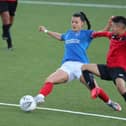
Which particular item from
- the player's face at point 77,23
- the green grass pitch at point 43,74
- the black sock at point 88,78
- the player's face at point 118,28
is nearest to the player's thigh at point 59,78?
the black sock at point 88,78

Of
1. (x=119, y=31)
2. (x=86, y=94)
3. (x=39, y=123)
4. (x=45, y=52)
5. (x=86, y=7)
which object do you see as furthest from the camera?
(x=86, y=7)

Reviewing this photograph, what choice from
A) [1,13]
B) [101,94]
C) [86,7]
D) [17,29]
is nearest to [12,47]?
[1,13]

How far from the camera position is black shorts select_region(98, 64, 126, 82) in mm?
7680

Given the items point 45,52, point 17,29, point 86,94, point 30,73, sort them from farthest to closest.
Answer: point 17,29 < point 45,52 < point 30,73 < point 86,94

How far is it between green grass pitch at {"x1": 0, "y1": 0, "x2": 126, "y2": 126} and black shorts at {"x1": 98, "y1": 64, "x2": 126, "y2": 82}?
A: 0.49 meters

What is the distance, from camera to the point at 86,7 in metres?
18.4

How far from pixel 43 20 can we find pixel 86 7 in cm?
269

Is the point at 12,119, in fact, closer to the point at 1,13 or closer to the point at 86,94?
the point at 86,94

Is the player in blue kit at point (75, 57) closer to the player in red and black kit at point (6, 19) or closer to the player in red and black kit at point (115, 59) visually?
the player in red and black kit at point (115, 59)

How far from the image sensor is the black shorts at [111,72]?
7.68 m

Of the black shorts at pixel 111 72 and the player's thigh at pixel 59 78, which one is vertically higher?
the black shorts at pixel 111 72

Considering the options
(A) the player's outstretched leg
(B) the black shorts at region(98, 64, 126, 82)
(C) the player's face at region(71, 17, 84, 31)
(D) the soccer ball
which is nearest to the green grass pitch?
(D) the soccer ball

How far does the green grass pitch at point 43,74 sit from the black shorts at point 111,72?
0.49 m

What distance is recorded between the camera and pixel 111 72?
7.76 meters
